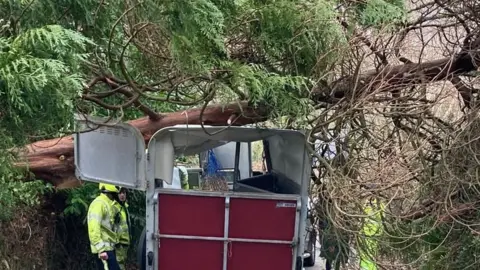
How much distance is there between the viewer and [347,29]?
6.17 metres

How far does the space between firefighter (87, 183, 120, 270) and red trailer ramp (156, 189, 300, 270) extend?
5.16 ft

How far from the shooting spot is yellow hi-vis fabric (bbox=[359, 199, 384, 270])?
6.41 meters

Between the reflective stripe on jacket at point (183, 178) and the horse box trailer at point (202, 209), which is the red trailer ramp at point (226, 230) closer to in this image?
the horse box trailer at point (202, 209)

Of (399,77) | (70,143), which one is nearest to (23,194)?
(70,143)

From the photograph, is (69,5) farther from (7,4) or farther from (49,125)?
(49,125)

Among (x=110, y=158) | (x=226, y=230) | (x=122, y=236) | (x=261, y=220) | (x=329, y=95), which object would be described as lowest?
(x=122, y=236)

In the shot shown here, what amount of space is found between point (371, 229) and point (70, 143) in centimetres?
318

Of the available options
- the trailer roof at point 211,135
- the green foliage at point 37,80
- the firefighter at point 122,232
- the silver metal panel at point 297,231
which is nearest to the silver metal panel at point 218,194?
the silver metal panel at point 297,231

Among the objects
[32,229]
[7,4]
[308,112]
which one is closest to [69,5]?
[7,4]

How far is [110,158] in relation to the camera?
7.38m

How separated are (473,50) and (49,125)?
4.20m

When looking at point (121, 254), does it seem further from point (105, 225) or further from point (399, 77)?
point (399, 77)

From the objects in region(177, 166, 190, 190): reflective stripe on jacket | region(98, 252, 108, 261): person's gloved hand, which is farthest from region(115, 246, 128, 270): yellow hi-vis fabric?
region(177, 166, 190, 190): reflective stripe on jacket

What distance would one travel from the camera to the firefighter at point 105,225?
894cm
